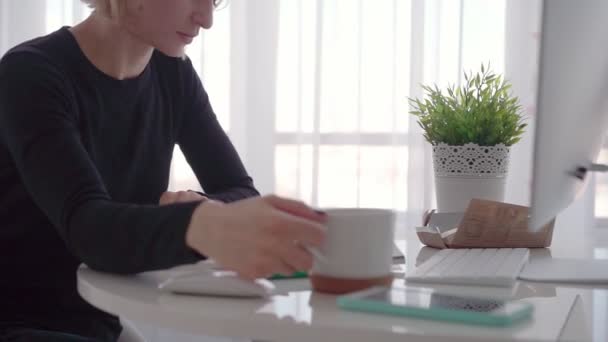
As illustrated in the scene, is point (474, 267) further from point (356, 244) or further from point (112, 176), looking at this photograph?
point (112, 176)

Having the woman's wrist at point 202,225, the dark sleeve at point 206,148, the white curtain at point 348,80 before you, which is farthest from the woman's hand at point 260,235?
the white curtain at point 348,80

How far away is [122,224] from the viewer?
0.80 m

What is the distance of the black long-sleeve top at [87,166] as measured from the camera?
31.8 inches

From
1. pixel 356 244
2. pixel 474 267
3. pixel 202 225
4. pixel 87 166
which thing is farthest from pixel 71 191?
pixel 474 267

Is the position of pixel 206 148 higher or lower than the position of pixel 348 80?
lower

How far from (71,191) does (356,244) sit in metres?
0.33

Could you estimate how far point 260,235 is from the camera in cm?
70

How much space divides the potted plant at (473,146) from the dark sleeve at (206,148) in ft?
1.11

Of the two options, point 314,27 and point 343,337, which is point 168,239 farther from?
point 314,27

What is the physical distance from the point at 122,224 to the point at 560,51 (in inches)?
18.8

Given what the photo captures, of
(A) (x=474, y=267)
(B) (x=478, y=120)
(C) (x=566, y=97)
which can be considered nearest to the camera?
(C) (x=566, y=97)

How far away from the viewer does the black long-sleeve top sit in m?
0.81

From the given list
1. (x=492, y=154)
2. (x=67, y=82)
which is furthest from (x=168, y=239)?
(x=492, y=154)

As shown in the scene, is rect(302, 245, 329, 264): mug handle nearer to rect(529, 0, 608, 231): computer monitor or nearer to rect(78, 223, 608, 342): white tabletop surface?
rect(78, 223, 608, 342): white tabletop surface
